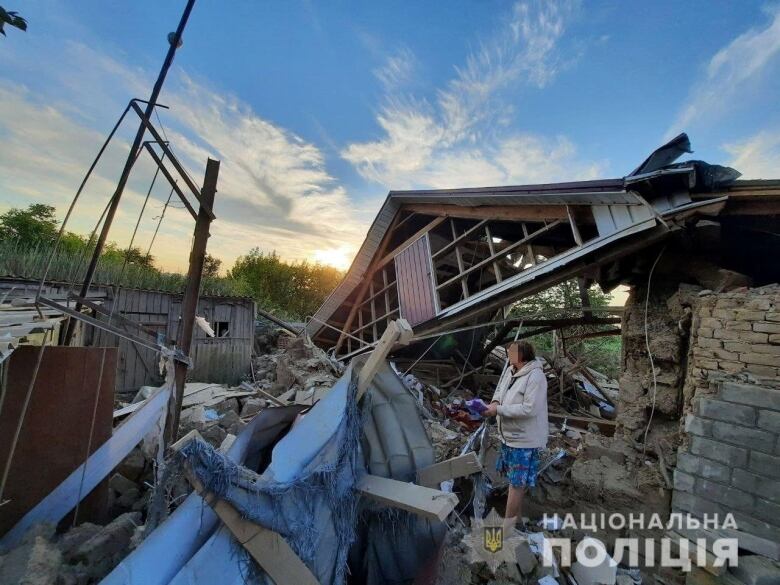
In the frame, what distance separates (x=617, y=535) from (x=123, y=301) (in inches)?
488

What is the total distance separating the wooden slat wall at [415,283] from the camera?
6.66m

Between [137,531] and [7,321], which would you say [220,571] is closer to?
[137,531]

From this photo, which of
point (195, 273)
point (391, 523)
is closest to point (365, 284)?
point (195, 273)

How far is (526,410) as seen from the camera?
3.45 m

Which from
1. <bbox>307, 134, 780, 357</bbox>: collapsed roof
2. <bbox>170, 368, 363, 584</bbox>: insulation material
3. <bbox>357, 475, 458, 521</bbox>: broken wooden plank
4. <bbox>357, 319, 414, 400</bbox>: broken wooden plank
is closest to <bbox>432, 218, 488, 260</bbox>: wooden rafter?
<bbox>307, 134, 780, 357</bbox>: collapsed roof

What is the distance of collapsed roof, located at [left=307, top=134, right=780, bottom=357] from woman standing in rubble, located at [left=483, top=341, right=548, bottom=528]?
1.68 m

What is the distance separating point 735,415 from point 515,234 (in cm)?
412

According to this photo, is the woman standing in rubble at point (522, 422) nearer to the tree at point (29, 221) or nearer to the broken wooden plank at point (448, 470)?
the broken wooden plank at point (448, 470)

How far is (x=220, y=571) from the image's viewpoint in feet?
5.41

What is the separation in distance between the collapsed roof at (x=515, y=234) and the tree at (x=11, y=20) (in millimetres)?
4863

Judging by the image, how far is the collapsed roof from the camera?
3.39 m

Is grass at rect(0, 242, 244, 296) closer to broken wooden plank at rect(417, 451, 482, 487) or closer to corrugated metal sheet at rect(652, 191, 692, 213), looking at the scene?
broken wooden plank at rect(417, 451, 482, 487)

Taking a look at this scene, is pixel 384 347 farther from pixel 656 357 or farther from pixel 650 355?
pixel 656 357

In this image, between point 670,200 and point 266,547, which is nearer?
point 266,547
